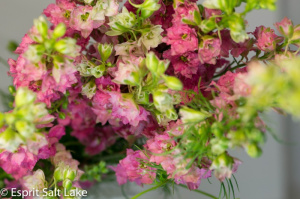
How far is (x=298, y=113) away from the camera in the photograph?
28 centimetres

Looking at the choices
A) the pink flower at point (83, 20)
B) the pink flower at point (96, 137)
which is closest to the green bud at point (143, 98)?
the pink flower at point (83, 20)

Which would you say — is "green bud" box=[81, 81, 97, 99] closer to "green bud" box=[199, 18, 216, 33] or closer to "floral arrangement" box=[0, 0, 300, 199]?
"floral arrangement" box=[0, 0, 300, 199]

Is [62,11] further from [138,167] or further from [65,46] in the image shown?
[138,167]

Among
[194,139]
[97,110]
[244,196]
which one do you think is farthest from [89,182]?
[244,196]

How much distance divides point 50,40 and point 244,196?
0.75 m

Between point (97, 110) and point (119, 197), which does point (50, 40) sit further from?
point (119, 197)

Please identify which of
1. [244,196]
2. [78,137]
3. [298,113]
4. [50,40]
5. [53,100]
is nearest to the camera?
[298,113]

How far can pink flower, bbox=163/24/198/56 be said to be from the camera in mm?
451

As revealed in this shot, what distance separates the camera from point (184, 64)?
485 millimetres

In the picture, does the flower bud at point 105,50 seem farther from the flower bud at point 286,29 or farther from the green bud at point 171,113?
the flower bud at point 286,29

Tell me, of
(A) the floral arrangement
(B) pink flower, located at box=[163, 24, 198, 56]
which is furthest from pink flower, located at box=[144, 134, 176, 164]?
(B) pink flower, located at box=[163, 24, 198, 56]

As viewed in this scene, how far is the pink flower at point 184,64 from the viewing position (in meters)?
0.48

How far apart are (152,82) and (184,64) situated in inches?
2.6

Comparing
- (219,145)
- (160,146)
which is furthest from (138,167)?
(219,145)
